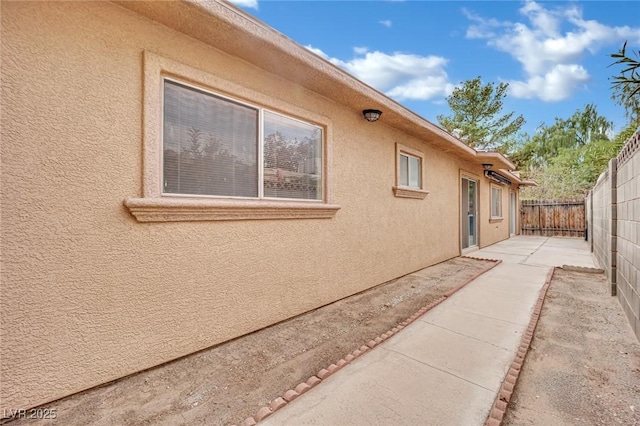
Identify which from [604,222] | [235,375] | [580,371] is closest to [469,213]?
[604,222]

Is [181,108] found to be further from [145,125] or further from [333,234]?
[333,234]

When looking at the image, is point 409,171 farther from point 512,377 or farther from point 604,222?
point 512,377

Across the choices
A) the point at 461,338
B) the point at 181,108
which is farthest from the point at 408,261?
the point at 181,108

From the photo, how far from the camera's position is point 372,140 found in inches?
207

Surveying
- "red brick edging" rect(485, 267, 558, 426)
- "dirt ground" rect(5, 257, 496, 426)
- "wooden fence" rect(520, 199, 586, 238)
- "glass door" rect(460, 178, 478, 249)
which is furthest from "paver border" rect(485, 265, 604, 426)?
"wooden fence" rect(520, 199, 586, 238)

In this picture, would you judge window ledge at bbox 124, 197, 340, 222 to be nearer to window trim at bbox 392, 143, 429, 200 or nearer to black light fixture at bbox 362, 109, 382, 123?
black light fixture at bbox 362, 109, 382, 123

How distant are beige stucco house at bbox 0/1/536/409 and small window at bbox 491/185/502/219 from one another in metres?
9.81

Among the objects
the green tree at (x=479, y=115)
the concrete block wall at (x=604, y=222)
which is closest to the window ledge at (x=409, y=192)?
the concrete block wall at (x=604, y=222)

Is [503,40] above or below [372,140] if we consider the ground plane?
above

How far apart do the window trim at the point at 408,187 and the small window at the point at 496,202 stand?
686 cm

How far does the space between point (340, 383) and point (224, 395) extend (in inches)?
38.2

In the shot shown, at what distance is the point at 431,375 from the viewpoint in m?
2.50

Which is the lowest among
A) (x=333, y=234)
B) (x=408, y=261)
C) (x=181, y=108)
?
(x=408, y=261)

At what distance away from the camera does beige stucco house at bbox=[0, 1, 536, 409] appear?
2041 mm
